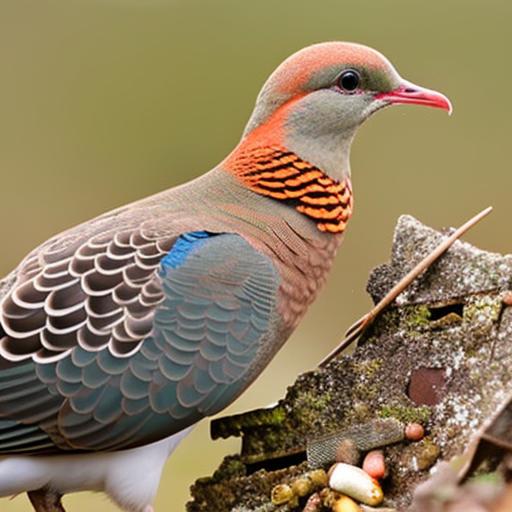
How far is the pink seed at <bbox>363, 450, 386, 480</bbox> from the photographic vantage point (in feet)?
9.49

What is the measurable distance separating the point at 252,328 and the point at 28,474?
0.57 meters

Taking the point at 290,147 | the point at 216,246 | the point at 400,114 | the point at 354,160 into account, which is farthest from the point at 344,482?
the point at 400,114

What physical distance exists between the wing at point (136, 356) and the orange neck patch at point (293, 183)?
32 cm

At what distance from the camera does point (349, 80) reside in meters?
3.61

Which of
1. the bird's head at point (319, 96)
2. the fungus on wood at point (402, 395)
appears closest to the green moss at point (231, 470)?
the fungus on wood at point (402, 395)

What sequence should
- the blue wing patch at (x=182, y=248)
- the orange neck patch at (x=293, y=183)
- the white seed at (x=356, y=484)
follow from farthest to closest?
the orange neck patch at (x=293, y=183) < the blue wing patch at (x=182, y=248) < the white seed at (x=356, y=484)

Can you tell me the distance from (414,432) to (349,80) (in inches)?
41.7

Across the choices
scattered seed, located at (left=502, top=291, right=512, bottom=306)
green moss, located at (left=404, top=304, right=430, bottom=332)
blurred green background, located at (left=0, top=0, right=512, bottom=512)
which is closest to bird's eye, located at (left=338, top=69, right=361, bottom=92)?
green moss, located at (left=404, top=304, right=430, bottom=332)

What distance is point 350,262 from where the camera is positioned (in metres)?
6.85

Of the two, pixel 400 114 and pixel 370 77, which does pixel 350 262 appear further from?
pixel 370 77

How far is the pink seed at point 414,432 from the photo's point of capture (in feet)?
9.50

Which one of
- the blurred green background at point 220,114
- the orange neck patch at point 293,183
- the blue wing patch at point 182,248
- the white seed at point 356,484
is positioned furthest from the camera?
the blurred green background at point 220,114

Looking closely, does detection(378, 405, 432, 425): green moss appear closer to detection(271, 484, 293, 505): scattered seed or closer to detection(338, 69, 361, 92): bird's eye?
detection(271, 484, 293, 505): scattered seed

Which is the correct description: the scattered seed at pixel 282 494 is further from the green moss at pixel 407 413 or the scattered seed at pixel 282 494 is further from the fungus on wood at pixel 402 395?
the green moss at pixel 407 413
